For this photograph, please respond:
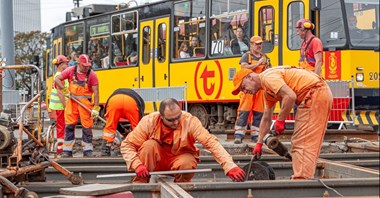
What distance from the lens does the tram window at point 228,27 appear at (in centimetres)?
1606

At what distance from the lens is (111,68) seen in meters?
20.9

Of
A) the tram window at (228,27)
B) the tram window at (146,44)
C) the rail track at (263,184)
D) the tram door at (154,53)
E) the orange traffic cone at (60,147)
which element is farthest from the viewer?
the tram window at (146,44)

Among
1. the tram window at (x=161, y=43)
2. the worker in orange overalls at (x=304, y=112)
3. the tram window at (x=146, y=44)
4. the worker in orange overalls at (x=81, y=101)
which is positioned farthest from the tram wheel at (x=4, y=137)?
the tram window at (x=146, y=44)

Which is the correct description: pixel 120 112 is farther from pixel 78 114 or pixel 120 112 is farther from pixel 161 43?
pixel 161 43

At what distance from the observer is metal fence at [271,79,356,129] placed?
13.8 m

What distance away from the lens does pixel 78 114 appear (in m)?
11.6

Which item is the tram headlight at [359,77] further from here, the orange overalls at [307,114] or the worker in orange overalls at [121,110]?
the orange overalls at [307,114]

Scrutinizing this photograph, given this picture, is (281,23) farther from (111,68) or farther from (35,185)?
(35,185)

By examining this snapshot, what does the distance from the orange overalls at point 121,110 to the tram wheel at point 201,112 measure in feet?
22.0

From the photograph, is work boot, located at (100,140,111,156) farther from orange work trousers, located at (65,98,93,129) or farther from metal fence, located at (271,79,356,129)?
metal fence, located at (271,79,356,129)

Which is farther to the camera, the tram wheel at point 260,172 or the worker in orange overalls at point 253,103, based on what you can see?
the worker in orange overalls at point 253,103

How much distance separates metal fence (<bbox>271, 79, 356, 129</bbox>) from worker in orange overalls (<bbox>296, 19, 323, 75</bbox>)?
8.76 feet

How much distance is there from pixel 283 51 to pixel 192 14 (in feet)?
11.0

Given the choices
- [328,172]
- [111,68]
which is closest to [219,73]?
[111,68]
